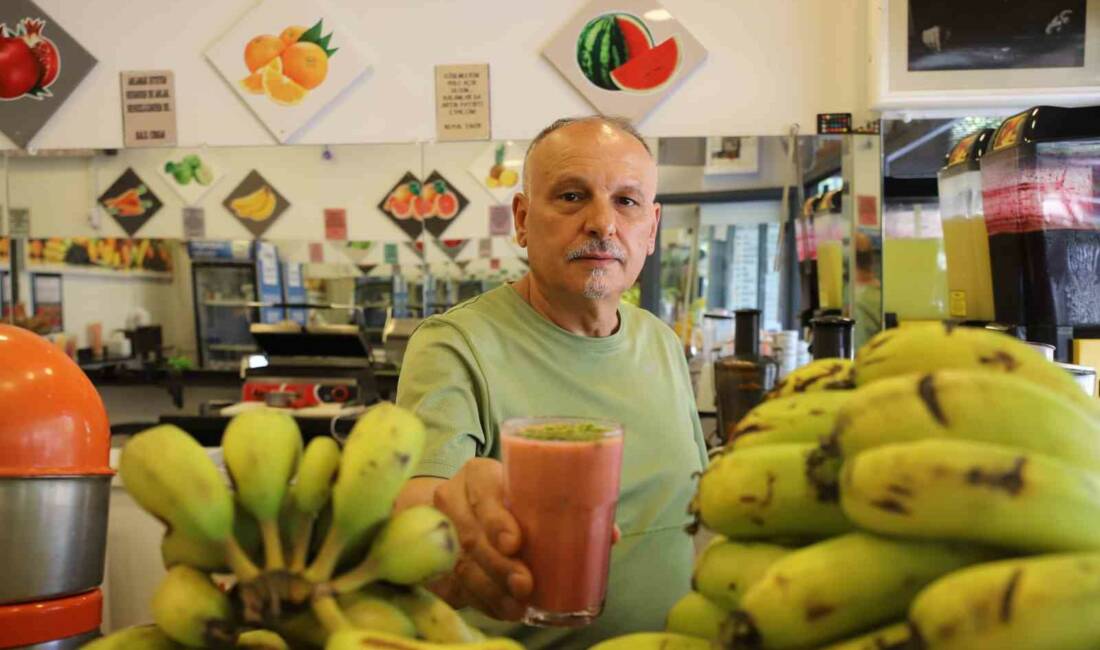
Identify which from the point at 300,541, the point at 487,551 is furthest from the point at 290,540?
the point at 487,551

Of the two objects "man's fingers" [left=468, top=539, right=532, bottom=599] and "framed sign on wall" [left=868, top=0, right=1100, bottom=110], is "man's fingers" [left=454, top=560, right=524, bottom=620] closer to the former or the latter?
"man's fingers" [left=468, top=539, right=532, bottom=599]

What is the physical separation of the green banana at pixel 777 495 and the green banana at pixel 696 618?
8 cm

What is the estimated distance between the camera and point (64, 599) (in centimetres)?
126

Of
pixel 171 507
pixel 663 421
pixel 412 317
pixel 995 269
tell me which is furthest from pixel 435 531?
pixel 412 317

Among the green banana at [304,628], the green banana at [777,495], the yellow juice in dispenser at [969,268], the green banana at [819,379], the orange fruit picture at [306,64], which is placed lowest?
the green banana at [304,628]

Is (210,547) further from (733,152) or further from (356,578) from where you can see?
(733,152)

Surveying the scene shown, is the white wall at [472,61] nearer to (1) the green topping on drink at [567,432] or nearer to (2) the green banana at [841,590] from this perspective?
(1) the green topping on drink at [567,432]

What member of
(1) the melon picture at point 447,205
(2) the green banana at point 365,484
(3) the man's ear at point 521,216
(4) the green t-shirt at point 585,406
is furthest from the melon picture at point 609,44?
(2) the green banana at point 365,484

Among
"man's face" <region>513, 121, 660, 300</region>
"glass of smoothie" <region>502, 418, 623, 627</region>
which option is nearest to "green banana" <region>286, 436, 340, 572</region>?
"glass of smoothie" <region>502, 418, 623, 627</region>

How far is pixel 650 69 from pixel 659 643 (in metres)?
2.51

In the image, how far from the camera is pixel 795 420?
2.02 feet

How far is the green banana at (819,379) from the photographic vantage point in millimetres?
655

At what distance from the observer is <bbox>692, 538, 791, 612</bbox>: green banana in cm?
58

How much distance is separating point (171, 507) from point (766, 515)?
40 centimetres
